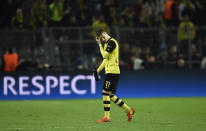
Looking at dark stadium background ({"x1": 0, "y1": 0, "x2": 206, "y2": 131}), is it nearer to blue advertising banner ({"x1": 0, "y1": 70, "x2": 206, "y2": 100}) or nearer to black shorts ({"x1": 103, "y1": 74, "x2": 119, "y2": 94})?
blue advertising banner ({"x1": 0, "y1": 70, "x2": 206, "y2": 100})

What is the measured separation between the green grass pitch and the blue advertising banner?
3.33 metres

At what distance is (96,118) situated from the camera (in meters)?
13.2

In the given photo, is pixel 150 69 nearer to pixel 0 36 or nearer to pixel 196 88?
pixel 196 88

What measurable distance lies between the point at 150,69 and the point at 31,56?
4.91 metres

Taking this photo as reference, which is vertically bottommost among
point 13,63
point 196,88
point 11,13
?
point 196,88

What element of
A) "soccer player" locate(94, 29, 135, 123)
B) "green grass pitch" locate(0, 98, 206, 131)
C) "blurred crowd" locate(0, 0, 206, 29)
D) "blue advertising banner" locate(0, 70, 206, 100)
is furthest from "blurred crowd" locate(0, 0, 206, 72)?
"soccer player" locate(94, 29, 135, 123)

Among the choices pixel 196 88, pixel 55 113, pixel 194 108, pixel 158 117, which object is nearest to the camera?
pixel 158 117

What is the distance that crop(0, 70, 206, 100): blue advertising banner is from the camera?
68.2 feet

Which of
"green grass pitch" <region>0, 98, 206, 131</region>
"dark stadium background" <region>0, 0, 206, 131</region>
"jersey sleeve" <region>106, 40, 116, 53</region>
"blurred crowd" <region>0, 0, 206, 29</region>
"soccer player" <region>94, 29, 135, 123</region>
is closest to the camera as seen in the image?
"green grass pitch" <region>0, 98, 206, 131</region>

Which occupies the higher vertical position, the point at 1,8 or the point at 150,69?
the point at 1,8

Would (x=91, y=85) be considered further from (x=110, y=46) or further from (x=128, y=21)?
(x=110, y=46)

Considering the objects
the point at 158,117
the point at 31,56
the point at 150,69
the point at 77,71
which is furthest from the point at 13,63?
the point at 158,117

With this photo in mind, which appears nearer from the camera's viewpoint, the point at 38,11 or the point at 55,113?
the point at 55,113

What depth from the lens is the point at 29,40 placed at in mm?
20391
